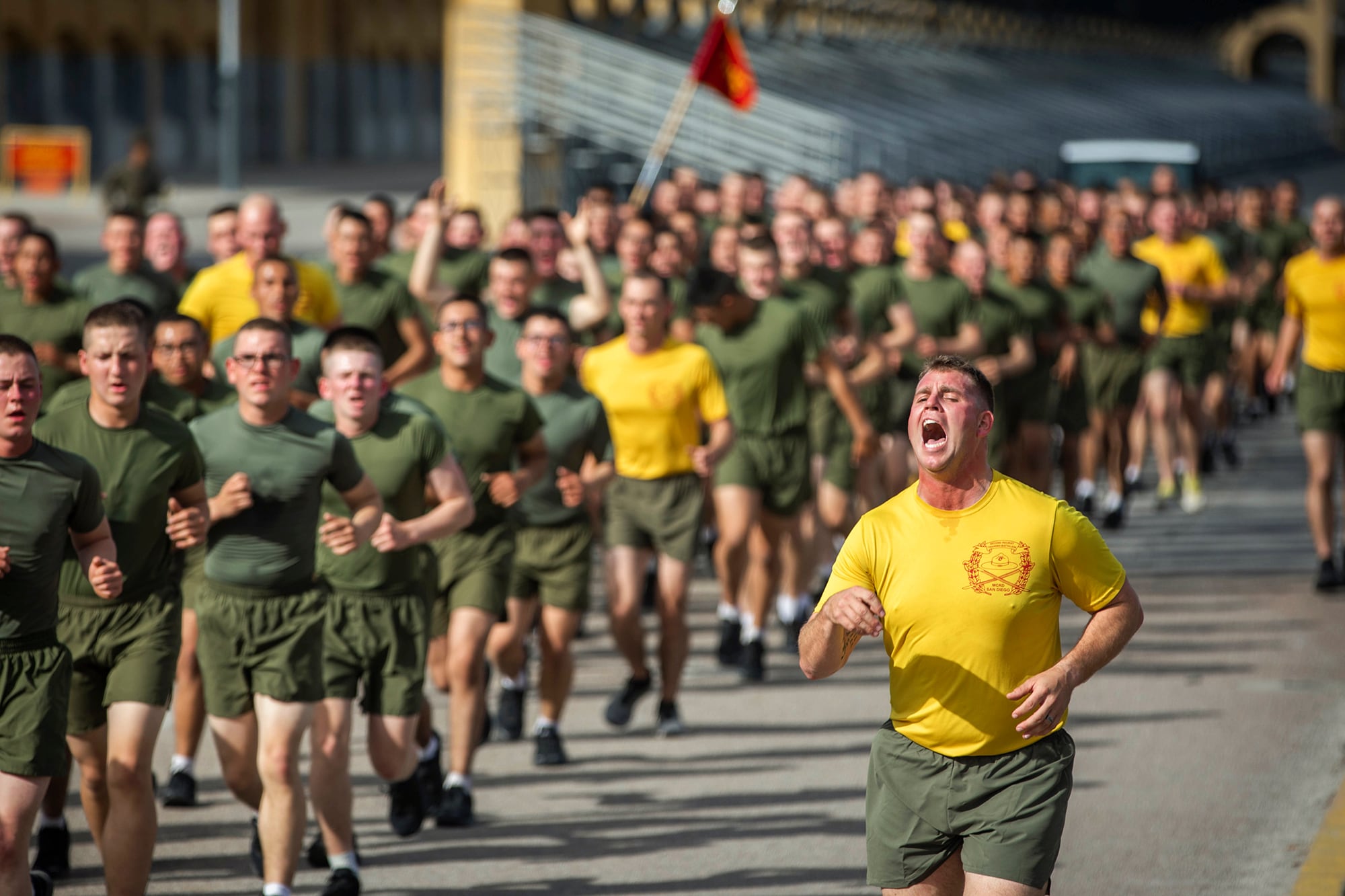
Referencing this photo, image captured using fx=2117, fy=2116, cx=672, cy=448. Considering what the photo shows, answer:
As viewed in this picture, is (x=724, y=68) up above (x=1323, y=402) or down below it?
above

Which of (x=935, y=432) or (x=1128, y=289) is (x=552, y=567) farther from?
(x=1128, y=289)

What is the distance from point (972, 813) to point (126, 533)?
3102 millimetres

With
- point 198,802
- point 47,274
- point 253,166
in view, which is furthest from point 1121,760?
point 253,166

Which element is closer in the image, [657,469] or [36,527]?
[36,527]

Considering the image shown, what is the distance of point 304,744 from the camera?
981 cm

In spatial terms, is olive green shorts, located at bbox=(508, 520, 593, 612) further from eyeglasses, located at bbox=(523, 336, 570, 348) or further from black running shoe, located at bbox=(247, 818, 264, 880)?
black running shoe, located at bbox=(247, 818, 264, 880)

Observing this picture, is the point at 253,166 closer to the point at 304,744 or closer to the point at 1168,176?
the point at 1168,176

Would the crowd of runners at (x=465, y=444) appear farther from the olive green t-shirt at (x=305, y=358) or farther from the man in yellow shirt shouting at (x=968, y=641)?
the man in yellow shirt shouting at (x=968, y=641)

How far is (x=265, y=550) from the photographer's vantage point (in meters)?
7.06

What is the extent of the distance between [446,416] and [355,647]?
148 centimetres

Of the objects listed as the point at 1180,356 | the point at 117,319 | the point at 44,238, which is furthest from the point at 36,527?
the point at 1180,356

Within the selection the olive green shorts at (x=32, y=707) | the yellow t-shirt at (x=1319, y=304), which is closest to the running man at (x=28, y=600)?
the olive green shorts at (x=32, y=707)

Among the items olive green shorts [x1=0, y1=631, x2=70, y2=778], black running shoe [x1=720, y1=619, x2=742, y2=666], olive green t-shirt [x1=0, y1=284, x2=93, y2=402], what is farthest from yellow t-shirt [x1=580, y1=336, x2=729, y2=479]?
olive green shorts [x1=0, y1=631, x2=70, y2=778]

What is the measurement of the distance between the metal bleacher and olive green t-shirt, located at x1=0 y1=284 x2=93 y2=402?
17.0 metres
